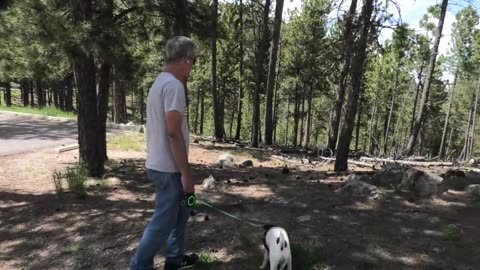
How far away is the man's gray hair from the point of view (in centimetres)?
330

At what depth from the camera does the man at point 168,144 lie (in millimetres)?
3152

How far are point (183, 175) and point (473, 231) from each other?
3396mm

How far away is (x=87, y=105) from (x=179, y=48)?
5.19 m

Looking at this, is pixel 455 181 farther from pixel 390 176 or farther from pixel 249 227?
pixel 249 227

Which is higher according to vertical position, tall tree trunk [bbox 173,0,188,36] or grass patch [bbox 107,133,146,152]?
tall tree trunk [bbox 173,0,188,36]

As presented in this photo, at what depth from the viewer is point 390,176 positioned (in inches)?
274

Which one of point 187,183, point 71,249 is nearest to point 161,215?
point 187,183

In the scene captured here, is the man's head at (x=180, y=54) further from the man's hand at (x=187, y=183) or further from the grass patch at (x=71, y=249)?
the grass patch at (x=71, y=249)

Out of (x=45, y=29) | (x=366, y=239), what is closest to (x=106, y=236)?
(x=366, y=239)

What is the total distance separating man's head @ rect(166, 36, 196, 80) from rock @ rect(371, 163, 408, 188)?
4660 millimetres

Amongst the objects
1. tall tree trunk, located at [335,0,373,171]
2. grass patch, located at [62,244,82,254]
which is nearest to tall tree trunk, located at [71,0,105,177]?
grass patch, located at [62,244,82,254]

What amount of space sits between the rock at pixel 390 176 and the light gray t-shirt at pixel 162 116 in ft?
15.1

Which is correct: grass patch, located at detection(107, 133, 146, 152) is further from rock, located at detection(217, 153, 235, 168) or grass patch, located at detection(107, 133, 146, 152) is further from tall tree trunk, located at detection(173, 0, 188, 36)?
tall tree trunk, located at detection(173, 0, 188, 36)

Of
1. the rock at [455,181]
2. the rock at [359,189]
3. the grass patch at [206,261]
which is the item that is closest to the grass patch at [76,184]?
the grass patch at [206,261]
